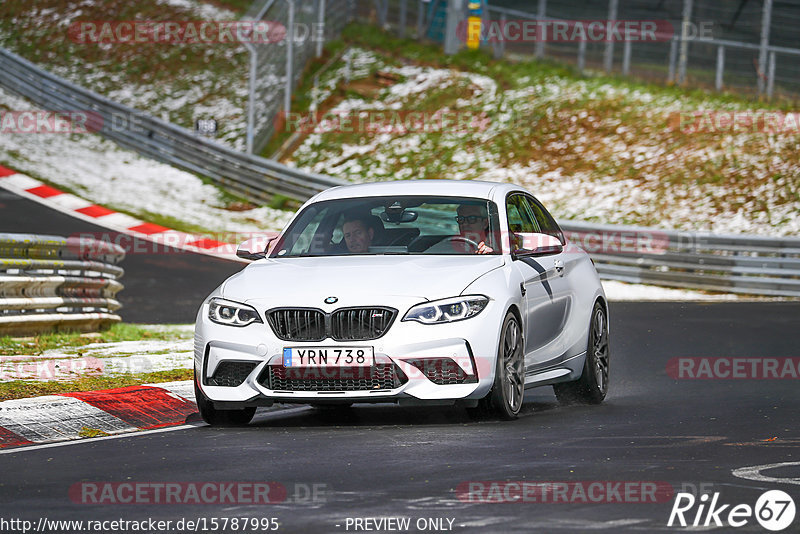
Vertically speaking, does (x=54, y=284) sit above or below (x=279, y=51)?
above

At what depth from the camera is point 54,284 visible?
14.2m

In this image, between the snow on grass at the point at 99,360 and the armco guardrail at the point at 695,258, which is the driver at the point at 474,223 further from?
the armco guardrail at the point at 695,258

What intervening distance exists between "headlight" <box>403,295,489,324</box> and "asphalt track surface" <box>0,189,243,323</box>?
31.4 ft

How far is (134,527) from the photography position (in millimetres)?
5766

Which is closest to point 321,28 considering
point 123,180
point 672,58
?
point 123,180

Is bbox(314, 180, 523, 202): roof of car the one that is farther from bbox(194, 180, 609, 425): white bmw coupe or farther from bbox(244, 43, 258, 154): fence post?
bbox(244, 43, 258, 154): fence post

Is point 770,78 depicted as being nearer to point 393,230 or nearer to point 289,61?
point 289,61

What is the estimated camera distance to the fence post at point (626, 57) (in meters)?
35.6

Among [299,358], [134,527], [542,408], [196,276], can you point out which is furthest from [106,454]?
[196,276]

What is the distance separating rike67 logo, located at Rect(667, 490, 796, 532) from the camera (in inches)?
222

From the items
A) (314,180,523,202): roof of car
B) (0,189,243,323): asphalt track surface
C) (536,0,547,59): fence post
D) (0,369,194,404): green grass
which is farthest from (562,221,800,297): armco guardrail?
(536,0,547,59): fence post

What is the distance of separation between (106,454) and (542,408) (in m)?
3.68

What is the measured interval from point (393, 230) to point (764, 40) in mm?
25919

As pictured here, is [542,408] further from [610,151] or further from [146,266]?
[610,151]
